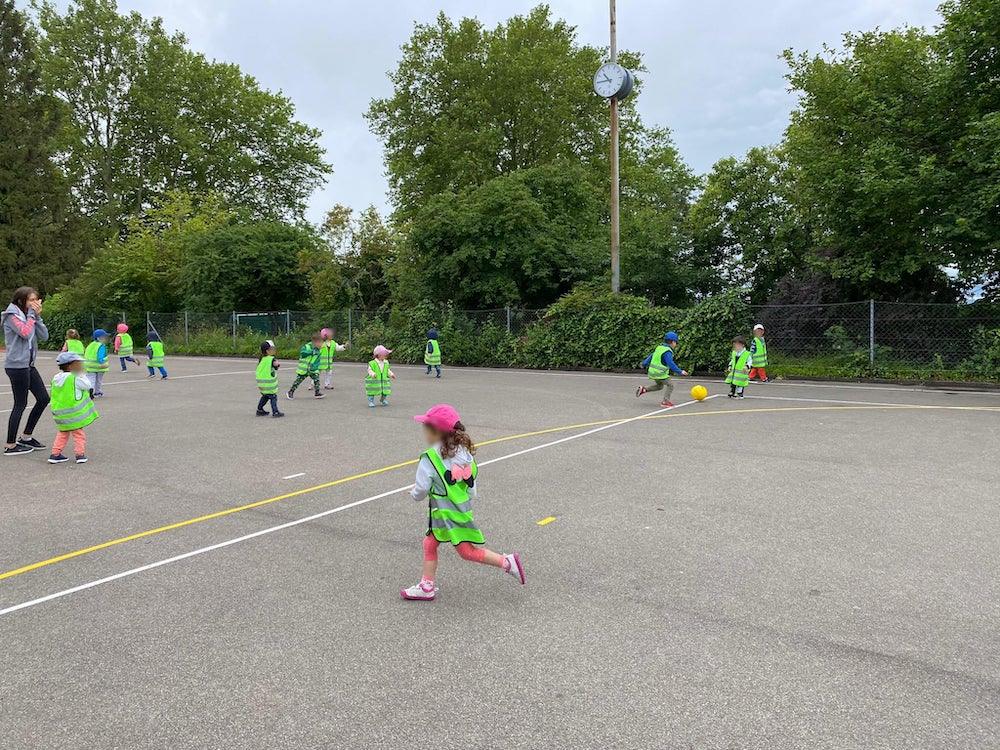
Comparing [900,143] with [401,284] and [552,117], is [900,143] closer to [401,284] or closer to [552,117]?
[401,284]

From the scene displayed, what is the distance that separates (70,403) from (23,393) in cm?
125

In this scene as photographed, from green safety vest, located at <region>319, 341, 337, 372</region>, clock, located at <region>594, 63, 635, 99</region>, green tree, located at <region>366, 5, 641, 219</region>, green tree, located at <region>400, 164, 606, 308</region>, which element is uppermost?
green tree, located at <region>366, 5, 641, 219</region>

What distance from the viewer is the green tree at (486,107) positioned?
36.6 meters

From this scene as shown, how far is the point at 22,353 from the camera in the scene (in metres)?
8.64

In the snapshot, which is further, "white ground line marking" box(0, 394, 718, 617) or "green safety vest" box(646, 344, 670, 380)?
"green safety vest" box(646, 344, 670, 380)

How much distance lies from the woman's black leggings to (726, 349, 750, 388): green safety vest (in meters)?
12.1

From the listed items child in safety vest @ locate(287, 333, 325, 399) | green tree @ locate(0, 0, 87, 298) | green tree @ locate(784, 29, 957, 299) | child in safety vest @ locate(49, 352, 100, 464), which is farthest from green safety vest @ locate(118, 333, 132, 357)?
green tree @ locate(0, 0, 87, 298)

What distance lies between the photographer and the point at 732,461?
801 cm

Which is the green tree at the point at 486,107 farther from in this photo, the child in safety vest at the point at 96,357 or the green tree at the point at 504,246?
the child in safety vest at the point at 96,357

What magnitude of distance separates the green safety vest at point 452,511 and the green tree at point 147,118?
178 feet

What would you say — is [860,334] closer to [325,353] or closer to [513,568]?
[325,353]

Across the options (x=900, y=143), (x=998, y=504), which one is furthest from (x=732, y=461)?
(x=900, y=143)

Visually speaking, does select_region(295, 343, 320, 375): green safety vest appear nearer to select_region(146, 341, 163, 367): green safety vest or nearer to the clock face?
select_region(146, 341, 163, 367): green safety vest

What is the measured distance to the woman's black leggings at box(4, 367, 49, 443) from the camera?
8.75 meters
